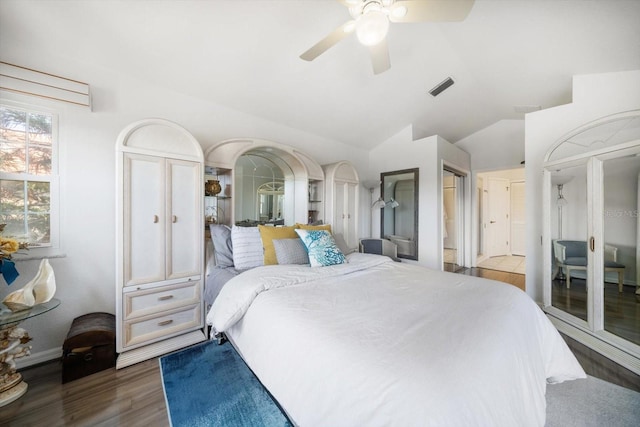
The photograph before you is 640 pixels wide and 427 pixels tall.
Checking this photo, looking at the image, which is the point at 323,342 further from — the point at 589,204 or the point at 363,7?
the point at 589,204

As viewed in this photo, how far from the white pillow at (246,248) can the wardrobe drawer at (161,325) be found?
0.60 metres

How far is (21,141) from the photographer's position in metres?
1.96

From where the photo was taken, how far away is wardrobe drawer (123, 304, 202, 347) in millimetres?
2023

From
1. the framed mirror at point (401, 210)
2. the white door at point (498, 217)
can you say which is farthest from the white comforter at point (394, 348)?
the white door at point (498, 217)

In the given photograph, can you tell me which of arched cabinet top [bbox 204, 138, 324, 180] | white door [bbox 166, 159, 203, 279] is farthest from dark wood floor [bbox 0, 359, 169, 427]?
arched cabinet top [bbox 204, 138, 324, 180]

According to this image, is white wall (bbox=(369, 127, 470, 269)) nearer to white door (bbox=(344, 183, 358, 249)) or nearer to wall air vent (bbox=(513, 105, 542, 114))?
wall air vent (bbox=(513, 105, 542, 114))

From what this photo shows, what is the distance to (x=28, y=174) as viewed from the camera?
1.97 metres

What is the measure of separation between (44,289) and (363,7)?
110 inches

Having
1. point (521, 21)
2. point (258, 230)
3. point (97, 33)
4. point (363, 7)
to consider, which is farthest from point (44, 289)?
point (521, 21)

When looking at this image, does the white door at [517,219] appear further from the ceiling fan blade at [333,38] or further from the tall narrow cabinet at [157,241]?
the tall narrow cabinet at [157,241]

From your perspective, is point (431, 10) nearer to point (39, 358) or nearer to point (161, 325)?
point (161, 325)

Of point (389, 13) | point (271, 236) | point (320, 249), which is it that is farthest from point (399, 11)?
point (271, 236)

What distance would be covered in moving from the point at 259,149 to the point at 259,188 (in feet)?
1.57

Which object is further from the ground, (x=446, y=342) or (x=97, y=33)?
(x=97, y=33)
